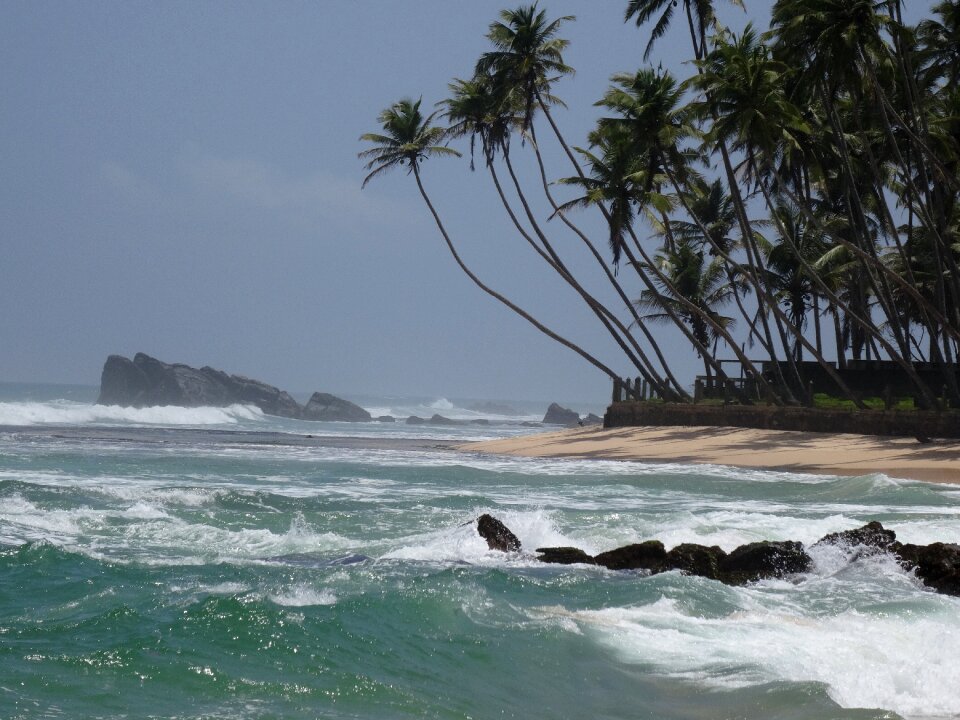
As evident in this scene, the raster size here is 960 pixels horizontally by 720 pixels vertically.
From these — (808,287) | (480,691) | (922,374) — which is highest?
(808,287)

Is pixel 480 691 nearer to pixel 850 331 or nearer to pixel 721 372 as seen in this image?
pixel 721 372

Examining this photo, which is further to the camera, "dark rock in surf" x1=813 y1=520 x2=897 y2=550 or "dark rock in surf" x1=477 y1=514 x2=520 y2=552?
"dark rock in surf" x1=477 y1=514 x2=520 y2=552

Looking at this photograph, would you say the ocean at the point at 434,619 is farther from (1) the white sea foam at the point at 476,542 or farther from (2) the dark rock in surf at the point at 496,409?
(2) the dark rock in surf at the point at 496,409

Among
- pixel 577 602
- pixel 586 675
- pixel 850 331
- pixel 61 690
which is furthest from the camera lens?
pixel 850 331

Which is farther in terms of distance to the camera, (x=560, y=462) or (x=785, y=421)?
(x=785, y=421)

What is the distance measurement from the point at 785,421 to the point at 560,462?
6380mm

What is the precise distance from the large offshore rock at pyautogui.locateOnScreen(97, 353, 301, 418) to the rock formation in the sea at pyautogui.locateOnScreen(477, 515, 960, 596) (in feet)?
238

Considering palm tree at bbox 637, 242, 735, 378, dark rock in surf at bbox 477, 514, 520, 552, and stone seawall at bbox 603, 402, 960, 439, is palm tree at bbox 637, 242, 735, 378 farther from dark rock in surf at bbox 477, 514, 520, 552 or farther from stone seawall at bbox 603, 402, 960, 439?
dark rock in surf at bbox 477, 514, 520, 552

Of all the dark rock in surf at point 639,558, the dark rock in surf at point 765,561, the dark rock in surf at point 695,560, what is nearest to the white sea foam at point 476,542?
the dark rock in surf at point 639,558

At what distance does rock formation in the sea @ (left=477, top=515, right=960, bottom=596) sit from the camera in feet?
28.3

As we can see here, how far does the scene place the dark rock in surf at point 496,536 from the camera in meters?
10.2

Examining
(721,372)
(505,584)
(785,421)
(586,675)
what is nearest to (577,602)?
(505,584)

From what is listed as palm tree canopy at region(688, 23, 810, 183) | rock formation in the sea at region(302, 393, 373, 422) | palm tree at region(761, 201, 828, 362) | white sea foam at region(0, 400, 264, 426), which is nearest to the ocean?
palm tree canopy at region(688, 23, 810, 183)

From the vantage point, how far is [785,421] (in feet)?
92.6
